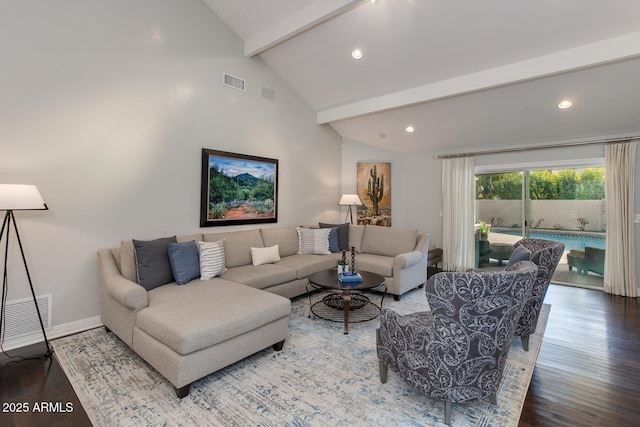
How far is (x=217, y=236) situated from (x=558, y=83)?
470 cm

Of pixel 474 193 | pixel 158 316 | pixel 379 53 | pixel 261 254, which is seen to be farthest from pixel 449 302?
pixel 474 193

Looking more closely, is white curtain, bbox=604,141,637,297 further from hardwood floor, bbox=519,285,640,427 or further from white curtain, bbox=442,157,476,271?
white curtain, bbox=442,157,476,271

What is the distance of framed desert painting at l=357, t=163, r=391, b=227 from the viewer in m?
6.50

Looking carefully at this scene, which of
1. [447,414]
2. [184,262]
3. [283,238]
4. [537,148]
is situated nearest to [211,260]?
[184,262]

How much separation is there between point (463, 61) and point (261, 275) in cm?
367

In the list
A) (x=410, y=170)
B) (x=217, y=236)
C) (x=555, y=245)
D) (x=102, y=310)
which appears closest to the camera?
(x=555, y=245)

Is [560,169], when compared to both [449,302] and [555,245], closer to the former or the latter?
[555,245]

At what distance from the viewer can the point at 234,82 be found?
452cm

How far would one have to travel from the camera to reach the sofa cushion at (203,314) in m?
2.12

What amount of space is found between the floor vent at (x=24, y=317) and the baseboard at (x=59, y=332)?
0.04 metres

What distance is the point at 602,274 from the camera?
476 cm

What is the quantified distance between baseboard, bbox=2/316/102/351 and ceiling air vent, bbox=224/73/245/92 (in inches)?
A: 133

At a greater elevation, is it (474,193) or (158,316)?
(474,193)

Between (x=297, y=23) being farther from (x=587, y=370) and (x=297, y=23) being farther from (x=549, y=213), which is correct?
(x=549, y=213)
